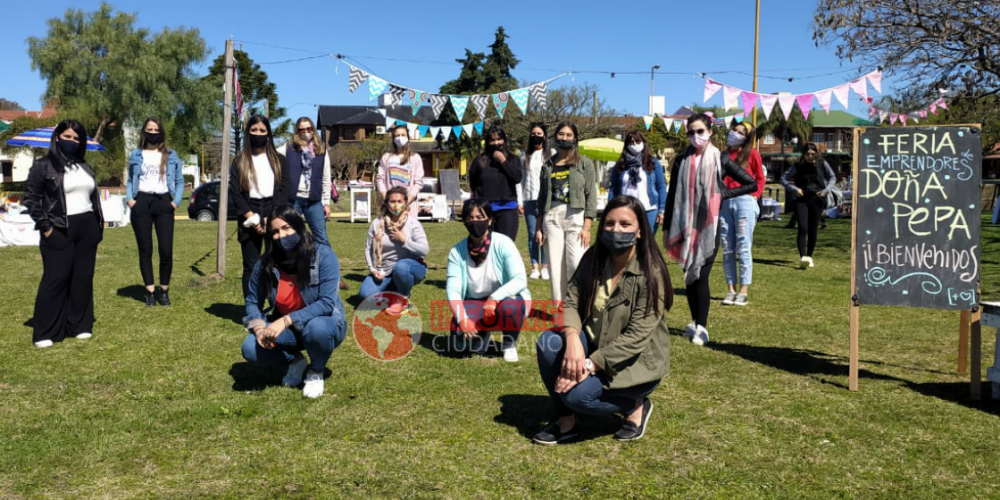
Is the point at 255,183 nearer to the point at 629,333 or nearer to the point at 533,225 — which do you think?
the point at 533,225

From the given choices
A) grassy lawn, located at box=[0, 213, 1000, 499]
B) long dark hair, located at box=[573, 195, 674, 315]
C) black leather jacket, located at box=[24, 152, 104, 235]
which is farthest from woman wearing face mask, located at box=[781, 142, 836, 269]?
black leather jacket, located at box=[24, 152, 104, 235]

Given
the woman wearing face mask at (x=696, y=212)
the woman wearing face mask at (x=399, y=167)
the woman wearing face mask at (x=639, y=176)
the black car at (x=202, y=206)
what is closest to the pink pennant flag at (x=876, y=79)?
the woman wearing face mask at (x=639, y=176)

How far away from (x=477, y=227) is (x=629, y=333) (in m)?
1.92

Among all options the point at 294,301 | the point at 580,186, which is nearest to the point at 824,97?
the point at 580,186

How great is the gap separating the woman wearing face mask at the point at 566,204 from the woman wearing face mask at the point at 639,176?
5.99 feet

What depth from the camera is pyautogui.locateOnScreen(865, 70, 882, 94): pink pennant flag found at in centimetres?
1500

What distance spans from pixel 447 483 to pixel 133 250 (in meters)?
11.5

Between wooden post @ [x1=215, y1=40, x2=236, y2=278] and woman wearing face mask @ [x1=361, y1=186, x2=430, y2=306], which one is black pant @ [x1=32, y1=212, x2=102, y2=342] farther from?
wooden post @ [x1=215, y1=40, x2=236, y2=278]

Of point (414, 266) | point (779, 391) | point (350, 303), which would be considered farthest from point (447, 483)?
point (350, 303)

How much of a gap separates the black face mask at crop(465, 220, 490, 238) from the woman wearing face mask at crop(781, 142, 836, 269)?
6.89 metres

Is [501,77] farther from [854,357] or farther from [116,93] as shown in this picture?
[854,357]

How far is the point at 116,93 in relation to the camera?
46312mm

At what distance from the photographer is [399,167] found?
8.40 meters

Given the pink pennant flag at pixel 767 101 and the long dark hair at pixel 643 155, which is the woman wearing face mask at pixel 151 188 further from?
the pink pennant flag at pixel 767 101
